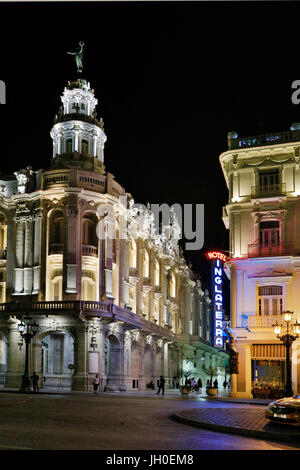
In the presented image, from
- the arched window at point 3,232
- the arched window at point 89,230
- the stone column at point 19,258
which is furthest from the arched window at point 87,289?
the arched window at point 3,232

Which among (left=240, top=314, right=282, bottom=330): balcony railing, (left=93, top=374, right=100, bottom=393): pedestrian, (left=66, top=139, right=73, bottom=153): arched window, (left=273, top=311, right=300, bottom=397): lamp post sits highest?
(left=66, top=139, right=73, bottom=153): arched window

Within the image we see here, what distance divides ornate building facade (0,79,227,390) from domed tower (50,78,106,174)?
97 mm

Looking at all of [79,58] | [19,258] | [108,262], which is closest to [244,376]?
[108,262]

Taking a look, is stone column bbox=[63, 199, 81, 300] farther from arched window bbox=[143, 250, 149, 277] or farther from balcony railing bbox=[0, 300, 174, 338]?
arched window bbox=[143, 250, 149, 277]

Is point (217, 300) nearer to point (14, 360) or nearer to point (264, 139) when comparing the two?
point (14, 360)

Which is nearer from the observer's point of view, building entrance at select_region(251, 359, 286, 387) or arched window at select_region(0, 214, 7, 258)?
building entrance at select_region(251, 359, 286, 387)

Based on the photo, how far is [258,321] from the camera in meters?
38.4

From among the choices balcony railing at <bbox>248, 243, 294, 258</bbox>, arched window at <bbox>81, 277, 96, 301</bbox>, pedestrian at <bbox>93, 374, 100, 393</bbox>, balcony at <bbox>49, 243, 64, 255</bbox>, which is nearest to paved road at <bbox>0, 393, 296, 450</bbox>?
balcony railing at <bbox>248, 243, 294, 258</bbox>

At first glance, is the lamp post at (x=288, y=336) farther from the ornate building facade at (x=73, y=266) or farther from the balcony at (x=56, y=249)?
the balcony at (x=56, y=249)

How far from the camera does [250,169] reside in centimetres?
4097

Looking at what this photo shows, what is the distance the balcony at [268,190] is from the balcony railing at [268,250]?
3.30 metres

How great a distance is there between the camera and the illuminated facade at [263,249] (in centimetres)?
3825

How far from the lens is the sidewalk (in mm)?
15853

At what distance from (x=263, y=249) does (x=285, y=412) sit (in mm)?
22337
